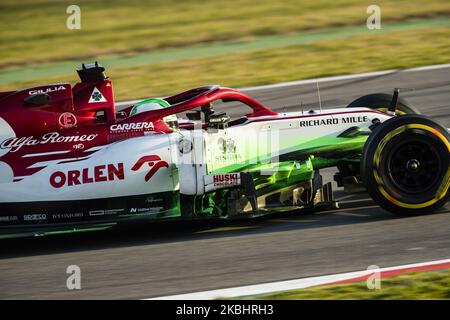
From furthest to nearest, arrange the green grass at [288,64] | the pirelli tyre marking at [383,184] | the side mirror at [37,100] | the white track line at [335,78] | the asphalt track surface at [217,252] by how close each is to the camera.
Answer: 1. the green grass at [288,64]
2. the white track line at [335,78]
3. the side mirror at [37,100]
4. the pirelli tyre marking at [383,184]
5. the asphalt track surface at [217,252]

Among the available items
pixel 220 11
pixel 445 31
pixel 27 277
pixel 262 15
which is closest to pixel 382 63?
pixel 445 31

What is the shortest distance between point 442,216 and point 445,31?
1042cm

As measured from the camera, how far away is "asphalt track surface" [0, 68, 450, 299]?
23.5ft

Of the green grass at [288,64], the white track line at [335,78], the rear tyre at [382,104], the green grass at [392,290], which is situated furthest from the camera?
the green grass at [288,64]

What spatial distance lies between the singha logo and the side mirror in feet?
3.71

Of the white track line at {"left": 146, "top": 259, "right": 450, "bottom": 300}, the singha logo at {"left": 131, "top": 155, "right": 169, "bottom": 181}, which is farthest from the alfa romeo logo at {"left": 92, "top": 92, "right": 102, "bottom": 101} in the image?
the white track line at {"left": 146, "top": 259, "right": 450, "bottom": 300}

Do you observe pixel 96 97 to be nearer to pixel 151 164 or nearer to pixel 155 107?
pixel 155 107

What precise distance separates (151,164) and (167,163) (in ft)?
0.53

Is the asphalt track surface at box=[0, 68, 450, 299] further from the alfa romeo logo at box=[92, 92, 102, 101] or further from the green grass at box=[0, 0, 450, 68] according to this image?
the green grass at box=[0, 0, 450, 68]

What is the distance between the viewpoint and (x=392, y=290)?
6.55 meters

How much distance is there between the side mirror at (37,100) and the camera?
8.43 metres

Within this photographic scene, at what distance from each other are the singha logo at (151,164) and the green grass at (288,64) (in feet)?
22.3

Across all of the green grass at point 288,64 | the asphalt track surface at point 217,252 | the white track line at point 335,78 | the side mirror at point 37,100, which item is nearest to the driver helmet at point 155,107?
the side mirror at point 37,100

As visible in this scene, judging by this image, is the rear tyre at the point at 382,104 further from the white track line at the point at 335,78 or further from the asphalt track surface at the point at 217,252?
the white track line at the point at 335,78
